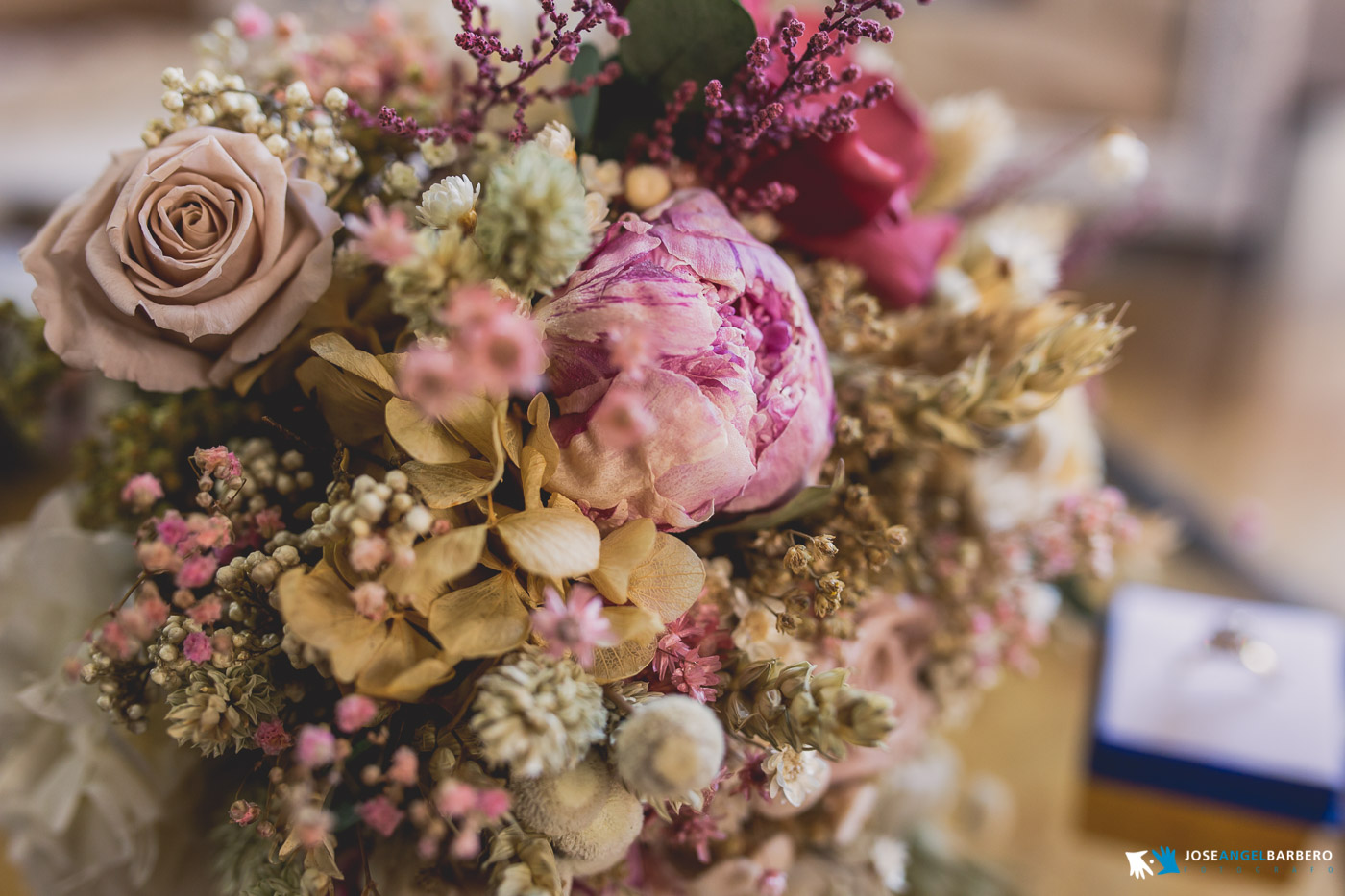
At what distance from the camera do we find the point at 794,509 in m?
0.38

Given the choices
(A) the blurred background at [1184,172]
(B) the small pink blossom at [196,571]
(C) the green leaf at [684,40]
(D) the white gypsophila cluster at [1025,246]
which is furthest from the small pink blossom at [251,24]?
(A) the blurred background at [1184,172]

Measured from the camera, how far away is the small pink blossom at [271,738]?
0.33m

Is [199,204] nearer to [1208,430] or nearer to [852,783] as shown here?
[852,783]

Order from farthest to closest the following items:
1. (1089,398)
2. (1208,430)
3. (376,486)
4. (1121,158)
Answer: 1. (1208,430)
2. (1089,398)
3. (1121,158)
4. (376,486)

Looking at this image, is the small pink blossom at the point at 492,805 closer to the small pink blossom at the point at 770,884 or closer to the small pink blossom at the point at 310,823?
the small pink blossom at the point at 310,823

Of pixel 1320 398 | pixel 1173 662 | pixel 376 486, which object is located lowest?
pixel 1320 398

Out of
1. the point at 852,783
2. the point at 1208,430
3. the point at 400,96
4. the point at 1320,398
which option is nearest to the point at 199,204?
the point at 400,96

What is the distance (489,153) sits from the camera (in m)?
0.41

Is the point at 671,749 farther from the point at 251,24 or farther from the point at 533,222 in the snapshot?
the point at 251,24

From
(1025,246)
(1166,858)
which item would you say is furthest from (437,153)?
(1166,858)

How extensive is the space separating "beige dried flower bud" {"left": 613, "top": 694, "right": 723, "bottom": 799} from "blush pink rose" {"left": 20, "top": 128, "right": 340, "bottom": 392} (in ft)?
0.70

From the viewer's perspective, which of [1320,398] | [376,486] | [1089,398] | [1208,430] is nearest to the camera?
[376,486]

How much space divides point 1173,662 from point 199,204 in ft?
2.06

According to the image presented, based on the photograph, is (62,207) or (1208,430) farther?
(1208,430)
